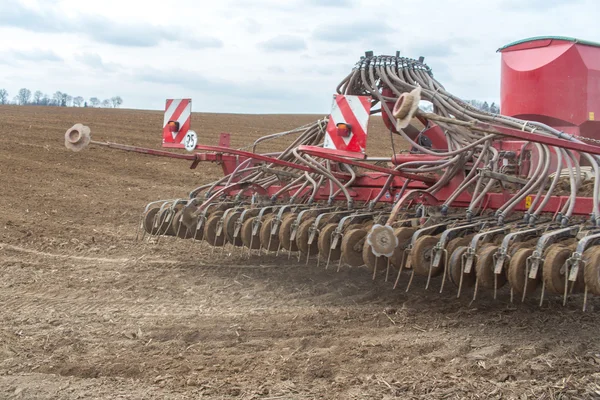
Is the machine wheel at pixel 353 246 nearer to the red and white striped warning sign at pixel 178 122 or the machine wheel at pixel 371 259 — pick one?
the machine wheel at pixel 371 259

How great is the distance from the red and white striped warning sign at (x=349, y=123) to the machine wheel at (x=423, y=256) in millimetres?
816

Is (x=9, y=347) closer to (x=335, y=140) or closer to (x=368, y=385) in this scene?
(x=368, y=385)

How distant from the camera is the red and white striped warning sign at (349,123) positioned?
441cm

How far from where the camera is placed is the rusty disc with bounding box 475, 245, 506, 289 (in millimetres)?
3641

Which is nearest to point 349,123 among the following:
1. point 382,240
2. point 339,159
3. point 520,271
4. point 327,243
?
point 339,159

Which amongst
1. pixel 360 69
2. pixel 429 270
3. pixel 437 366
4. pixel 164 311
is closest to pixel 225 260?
pixel 164 311

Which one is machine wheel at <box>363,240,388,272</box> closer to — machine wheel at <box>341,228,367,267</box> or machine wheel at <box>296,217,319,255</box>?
machine wheel at <box>341,228,367,267</box>

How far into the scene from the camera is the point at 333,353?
3.47 m

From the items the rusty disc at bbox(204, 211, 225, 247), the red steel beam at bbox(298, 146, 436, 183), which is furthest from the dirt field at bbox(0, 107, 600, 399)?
the red steel beam at bbox(298, 146, 436, 183)

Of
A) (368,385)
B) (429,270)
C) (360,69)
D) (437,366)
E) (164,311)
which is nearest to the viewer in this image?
(368,385)

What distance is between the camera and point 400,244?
405 cm

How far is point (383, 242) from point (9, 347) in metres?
2.17

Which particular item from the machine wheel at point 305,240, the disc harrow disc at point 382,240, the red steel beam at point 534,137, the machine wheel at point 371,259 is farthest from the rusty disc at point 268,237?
the red steel beam at point 534,137

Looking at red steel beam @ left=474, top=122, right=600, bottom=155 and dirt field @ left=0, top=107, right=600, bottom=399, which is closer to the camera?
dirt field @ left=0, top=107, right=600, bottom=399
